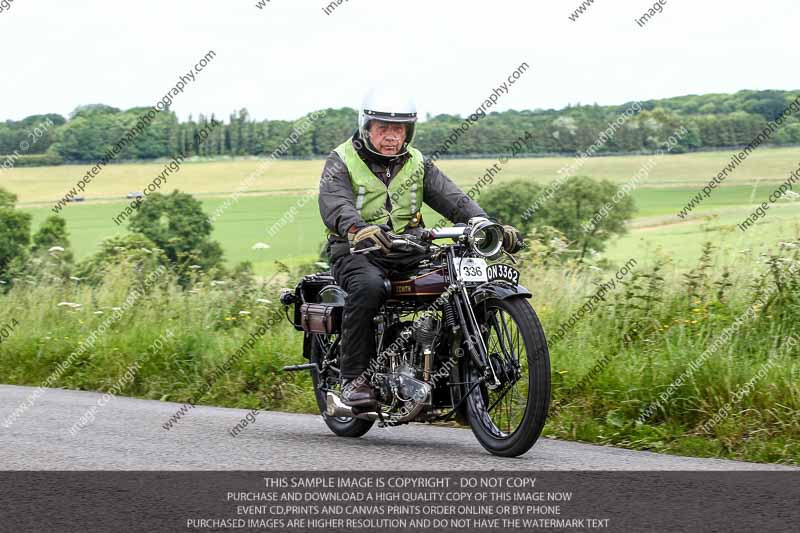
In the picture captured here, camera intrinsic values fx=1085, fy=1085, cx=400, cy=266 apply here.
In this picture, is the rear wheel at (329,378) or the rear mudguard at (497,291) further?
the rear wheel at (329,378)

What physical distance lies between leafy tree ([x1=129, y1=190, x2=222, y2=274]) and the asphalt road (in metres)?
19.7

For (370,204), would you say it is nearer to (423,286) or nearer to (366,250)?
(366,250)

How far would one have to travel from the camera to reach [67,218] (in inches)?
1476

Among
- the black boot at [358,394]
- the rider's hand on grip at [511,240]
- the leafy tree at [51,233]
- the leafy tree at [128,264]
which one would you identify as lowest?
the leafy tree at [51,233]

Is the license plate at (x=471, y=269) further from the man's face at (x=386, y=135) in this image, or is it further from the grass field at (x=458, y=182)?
the grass field at (x=458, y=182)

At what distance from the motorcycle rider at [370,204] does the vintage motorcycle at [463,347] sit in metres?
0.10

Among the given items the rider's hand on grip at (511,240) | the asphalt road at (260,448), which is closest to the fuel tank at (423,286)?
the rider's hand on grip at (511,240)

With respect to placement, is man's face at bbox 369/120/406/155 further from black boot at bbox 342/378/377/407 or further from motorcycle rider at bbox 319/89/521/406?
black boot at bbox 342/378/377/407

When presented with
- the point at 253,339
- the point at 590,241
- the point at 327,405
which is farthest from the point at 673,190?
the point at 327,405

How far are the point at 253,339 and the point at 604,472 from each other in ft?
17.4

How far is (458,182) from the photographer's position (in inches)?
858

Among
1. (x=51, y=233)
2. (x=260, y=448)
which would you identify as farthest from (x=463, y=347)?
(x=51, y=233)

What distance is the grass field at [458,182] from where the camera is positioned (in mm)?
11688

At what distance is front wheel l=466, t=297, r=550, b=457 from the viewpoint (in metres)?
5.86
